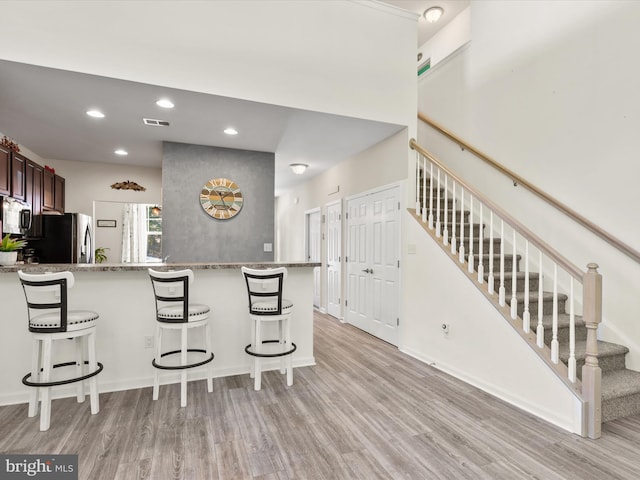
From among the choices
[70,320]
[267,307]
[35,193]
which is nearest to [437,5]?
[267,307]

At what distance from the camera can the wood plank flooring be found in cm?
196

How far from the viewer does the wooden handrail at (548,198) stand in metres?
2.88

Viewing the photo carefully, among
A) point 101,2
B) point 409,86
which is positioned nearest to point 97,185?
point 101,2

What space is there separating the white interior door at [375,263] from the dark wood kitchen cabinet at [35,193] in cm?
441

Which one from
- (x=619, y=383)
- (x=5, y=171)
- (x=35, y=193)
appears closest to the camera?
(x=619, y=383)

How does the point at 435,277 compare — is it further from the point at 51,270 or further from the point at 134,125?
the point at 134,125

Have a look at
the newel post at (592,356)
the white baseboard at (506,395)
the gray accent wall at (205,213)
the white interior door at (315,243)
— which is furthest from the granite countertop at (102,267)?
the white interior door at (315,243)

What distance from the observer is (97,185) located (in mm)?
5930

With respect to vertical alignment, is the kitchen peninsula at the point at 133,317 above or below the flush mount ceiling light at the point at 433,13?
below

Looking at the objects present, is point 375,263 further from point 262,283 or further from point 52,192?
point 52,192

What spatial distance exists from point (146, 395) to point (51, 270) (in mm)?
1278

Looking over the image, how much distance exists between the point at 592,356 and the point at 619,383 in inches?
23.4

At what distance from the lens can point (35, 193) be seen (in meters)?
4.67

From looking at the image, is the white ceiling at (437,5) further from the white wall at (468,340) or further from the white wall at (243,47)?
the white wall at (468,340)
